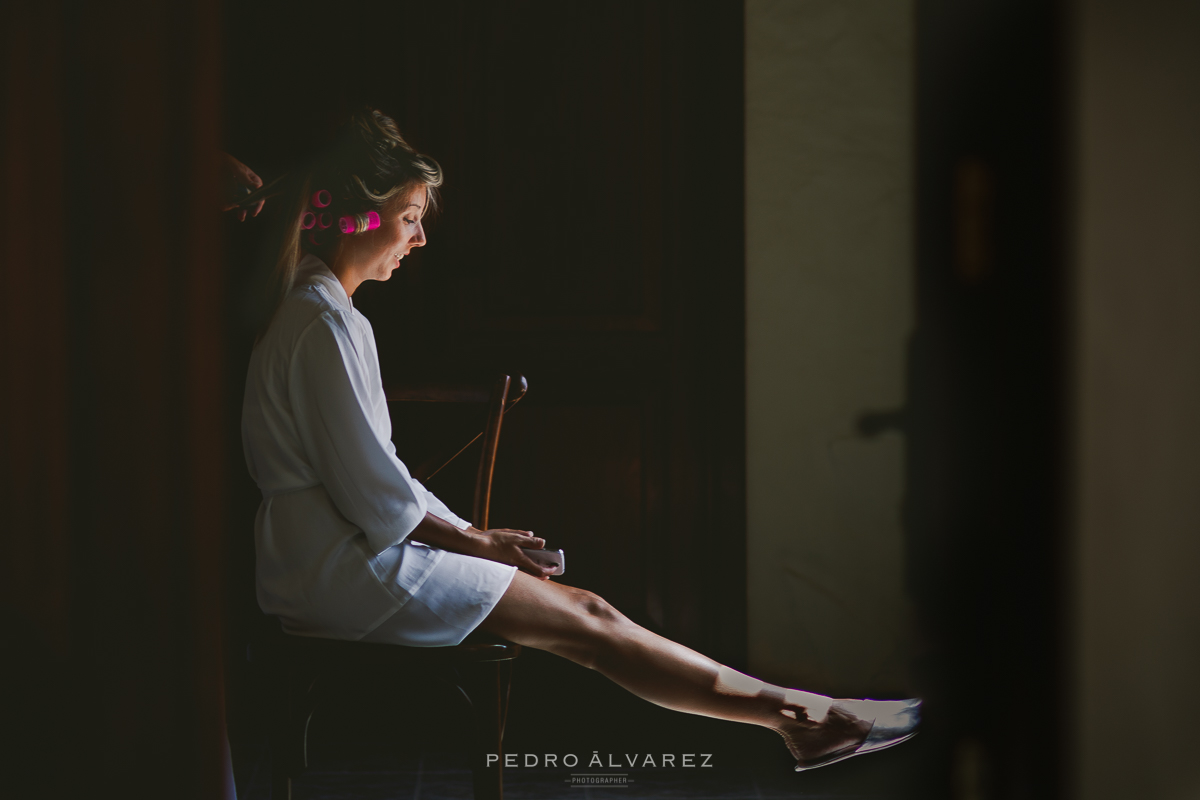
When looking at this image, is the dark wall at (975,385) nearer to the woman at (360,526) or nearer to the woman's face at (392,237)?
the woman at (360,526)

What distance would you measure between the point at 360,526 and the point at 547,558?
280 mm

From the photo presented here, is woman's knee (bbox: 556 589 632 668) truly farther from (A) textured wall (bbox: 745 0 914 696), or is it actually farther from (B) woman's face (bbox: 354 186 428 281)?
(B) woman's face (bbox: 354 186 428 281)

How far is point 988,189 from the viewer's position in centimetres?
151

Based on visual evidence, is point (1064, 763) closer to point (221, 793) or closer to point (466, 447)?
point (466, 447)

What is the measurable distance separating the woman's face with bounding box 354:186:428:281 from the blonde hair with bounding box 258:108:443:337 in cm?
1

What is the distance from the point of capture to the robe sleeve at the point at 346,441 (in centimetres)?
115

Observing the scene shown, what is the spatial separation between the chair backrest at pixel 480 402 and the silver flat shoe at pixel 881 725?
2.23 feet

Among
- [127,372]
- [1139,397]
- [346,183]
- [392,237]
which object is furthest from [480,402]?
[1139,397]

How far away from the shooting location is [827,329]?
1.55m

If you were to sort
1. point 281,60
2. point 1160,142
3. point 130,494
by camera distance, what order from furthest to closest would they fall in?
point 281,60
point 1160,142
point 130,494

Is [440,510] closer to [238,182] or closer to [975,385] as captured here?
[238,182]

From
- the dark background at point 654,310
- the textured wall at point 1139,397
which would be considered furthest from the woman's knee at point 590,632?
the textured wall at point 1139,397

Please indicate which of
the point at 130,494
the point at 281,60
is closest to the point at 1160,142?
the point at 281,60

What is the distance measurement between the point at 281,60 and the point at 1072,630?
5.30ft
